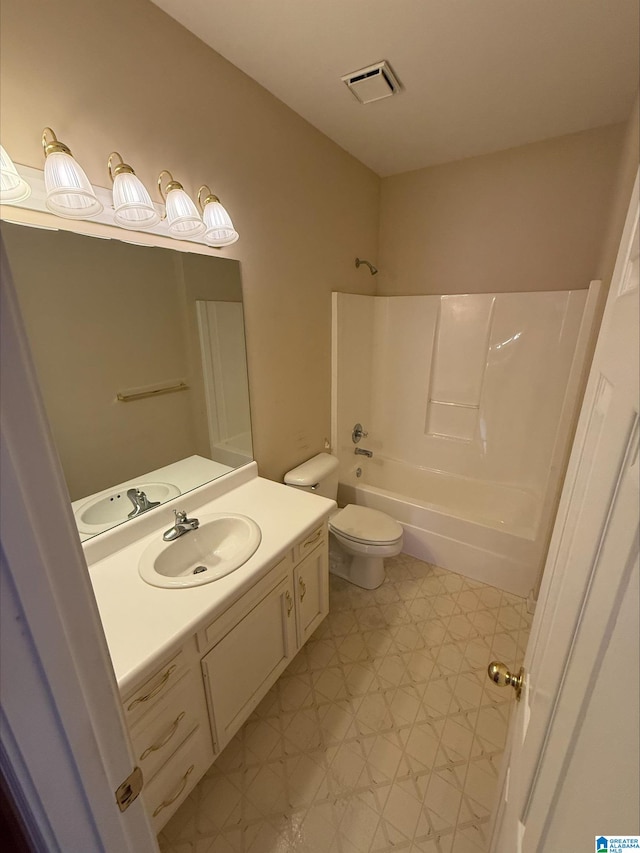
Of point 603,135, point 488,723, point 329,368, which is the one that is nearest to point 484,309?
point 603,135

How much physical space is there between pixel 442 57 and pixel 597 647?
1.93m

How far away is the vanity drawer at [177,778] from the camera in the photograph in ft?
3.19

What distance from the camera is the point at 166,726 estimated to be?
97cm

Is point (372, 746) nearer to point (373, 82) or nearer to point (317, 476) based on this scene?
point (317, 476)

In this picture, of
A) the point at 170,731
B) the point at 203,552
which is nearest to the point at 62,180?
the point at 203,552

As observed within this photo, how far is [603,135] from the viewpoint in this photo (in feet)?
6.04

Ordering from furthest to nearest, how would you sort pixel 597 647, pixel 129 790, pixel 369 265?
pixel 369 265
pixel 129 790
pixel 597 647

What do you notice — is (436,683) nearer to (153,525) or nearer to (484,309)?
(153,525)

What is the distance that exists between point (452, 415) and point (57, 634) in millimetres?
2614

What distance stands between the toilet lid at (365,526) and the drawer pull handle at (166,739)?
1168 millimetres

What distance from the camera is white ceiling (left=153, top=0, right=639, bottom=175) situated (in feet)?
3.76

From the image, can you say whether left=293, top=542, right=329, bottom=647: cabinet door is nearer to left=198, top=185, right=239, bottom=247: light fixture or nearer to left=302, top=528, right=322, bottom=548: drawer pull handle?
left=302, top=528, right=322, bottom=548: drawer pull handle

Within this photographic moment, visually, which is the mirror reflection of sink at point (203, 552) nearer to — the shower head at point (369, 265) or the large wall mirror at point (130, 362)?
the large wall mirror at point (130, 362)

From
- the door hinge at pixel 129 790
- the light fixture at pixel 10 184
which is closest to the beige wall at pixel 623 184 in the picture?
the light fixture at pixel 10 184
